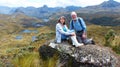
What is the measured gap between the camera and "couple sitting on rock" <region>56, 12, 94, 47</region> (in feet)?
44.7

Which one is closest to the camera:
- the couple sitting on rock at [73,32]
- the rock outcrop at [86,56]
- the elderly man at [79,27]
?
the rock outcrop at [86,56]

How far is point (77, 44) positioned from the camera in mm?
13305

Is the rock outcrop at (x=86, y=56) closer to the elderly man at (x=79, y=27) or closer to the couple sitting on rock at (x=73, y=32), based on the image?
the couple sitting on rock at (x=73, y=32)

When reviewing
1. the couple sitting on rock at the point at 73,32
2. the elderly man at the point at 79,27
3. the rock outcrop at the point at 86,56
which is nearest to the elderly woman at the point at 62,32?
the couple sitting on rock at the point at 73,32

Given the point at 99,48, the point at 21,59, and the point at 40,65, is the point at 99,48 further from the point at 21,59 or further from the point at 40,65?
the point at 21,59

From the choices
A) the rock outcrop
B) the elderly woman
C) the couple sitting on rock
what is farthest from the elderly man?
the rock outcrop

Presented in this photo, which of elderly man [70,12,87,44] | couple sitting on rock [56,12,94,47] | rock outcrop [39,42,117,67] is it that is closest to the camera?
rock outcrop [39,42,117,67]

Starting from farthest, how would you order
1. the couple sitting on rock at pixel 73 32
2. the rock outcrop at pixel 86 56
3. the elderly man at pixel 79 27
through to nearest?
the elderly man at pixel 79 27, the couple sitting on rock at pixel 73 32, the rock outcrop at pixel 86 56

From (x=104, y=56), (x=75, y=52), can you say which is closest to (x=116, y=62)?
(x=104, y=56)

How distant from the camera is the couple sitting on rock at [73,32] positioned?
44.7ft

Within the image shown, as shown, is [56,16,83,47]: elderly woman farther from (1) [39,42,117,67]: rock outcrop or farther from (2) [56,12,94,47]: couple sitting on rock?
(1) [39,42,117,67]: rock outcrop

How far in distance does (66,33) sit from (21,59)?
16.8 ft

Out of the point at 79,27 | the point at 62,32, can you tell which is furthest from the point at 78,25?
the point at 62,32

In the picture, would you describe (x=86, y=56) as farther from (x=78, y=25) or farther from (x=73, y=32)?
(x=78, y=25)
